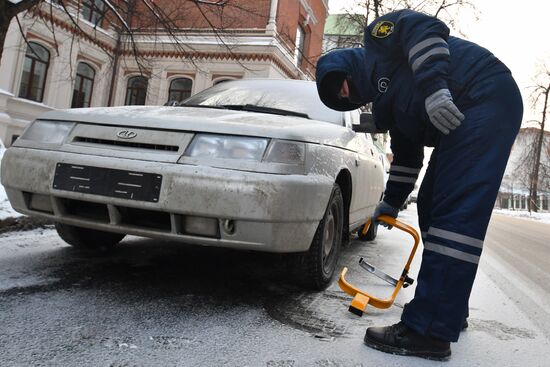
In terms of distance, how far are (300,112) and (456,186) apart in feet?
5.11

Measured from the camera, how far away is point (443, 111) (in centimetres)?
174

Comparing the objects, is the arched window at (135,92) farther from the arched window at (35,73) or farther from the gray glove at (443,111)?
the gray glove at (443,111)

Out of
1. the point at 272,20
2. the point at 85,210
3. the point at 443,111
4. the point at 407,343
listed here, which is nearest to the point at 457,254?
the point at 407,343

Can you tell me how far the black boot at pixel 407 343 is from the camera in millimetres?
1838

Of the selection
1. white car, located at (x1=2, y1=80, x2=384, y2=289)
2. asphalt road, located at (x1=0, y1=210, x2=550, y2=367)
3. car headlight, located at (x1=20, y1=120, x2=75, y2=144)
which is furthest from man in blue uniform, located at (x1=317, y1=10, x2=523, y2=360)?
car headlight, located at (x1=20, y1=120, x2=75, y2=144)

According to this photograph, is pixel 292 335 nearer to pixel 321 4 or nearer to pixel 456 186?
pixel 456 186

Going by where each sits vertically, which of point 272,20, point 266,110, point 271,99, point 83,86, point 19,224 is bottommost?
point 19,224

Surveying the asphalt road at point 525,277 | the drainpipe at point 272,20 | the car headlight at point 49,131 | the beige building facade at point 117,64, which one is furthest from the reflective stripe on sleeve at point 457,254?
the drainpipe at point 272,20

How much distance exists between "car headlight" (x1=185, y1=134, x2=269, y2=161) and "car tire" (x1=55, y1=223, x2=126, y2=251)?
1.41 metres

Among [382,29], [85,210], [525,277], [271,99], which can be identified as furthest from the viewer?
[525,277]

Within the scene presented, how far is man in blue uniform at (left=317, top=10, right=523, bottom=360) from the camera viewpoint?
1.81 metres

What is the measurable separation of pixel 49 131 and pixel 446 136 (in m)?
2.18

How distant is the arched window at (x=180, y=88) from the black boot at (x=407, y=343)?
62.1 ft

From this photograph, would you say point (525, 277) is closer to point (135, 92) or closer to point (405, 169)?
point (405, 169)
